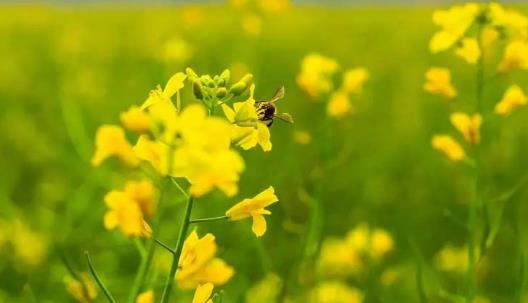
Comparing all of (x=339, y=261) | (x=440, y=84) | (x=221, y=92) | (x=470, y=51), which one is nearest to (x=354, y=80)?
(x=440, y=84)

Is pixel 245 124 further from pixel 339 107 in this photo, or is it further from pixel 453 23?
pixel 339 107

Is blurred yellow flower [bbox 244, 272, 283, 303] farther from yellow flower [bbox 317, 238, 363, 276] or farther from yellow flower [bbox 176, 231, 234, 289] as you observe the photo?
yellow flower [bbox 176, 231, 234, 289]

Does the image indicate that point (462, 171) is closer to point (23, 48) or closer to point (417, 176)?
point (417, 176)

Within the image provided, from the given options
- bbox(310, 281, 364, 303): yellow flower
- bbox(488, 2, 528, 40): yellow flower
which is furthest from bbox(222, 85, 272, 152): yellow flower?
bbox(310, 281, 364, 303): yellow flower

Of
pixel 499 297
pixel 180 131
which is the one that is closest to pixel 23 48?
pixel 499 297

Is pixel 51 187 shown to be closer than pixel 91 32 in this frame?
Yes

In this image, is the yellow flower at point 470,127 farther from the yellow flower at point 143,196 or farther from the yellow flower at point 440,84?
the yellow flower at point 143,196
